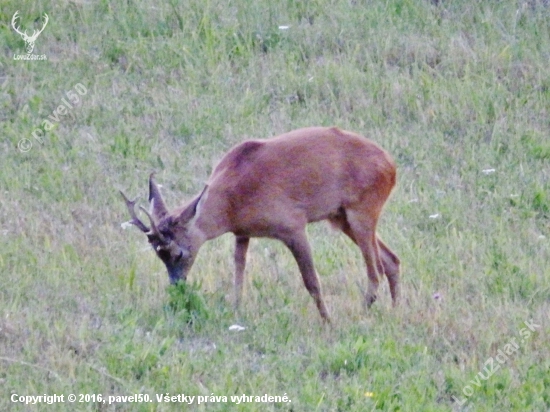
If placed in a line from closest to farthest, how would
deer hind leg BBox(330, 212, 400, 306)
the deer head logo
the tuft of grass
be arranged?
the tuft of grass
deer hind leg BBox(330, 212, 400, 306)
the deer head logo

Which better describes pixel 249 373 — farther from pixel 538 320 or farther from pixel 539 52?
pixel 539 52

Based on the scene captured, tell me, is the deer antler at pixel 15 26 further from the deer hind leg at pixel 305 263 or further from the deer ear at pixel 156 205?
the deer hind leg at pixel 305 263

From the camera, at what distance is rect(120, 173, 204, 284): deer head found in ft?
28.0

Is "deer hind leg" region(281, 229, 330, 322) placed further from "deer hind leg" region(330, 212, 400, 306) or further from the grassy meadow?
"deer hind leg" region(330, 212, 400, 306)

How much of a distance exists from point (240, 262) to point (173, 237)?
745mm

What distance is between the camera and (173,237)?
865 centimetres

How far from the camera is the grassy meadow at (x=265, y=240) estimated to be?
7387 mm

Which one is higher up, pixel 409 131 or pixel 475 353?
pixel 475 353

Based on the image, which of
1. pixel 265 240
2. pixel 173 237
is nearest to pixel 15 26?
pixel 265 240

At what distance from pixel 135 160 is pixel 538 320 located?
17.5 feet

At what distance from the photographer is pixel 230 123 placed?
1314 cm

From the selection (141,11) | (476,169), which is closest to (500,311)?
(476,169)

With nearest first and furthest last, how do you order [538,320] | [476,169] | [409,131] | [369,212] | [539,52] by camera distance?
1. [538,320]
2. [369,212]
3. [476,169]
4. [409,131]
5. [539,52]

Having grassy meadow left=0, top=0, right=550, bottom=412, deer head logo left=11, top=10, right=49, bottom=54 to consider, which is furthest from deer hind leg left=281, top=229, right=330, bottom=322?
deer head logo left=11, top=10, right=49, bottom=54
